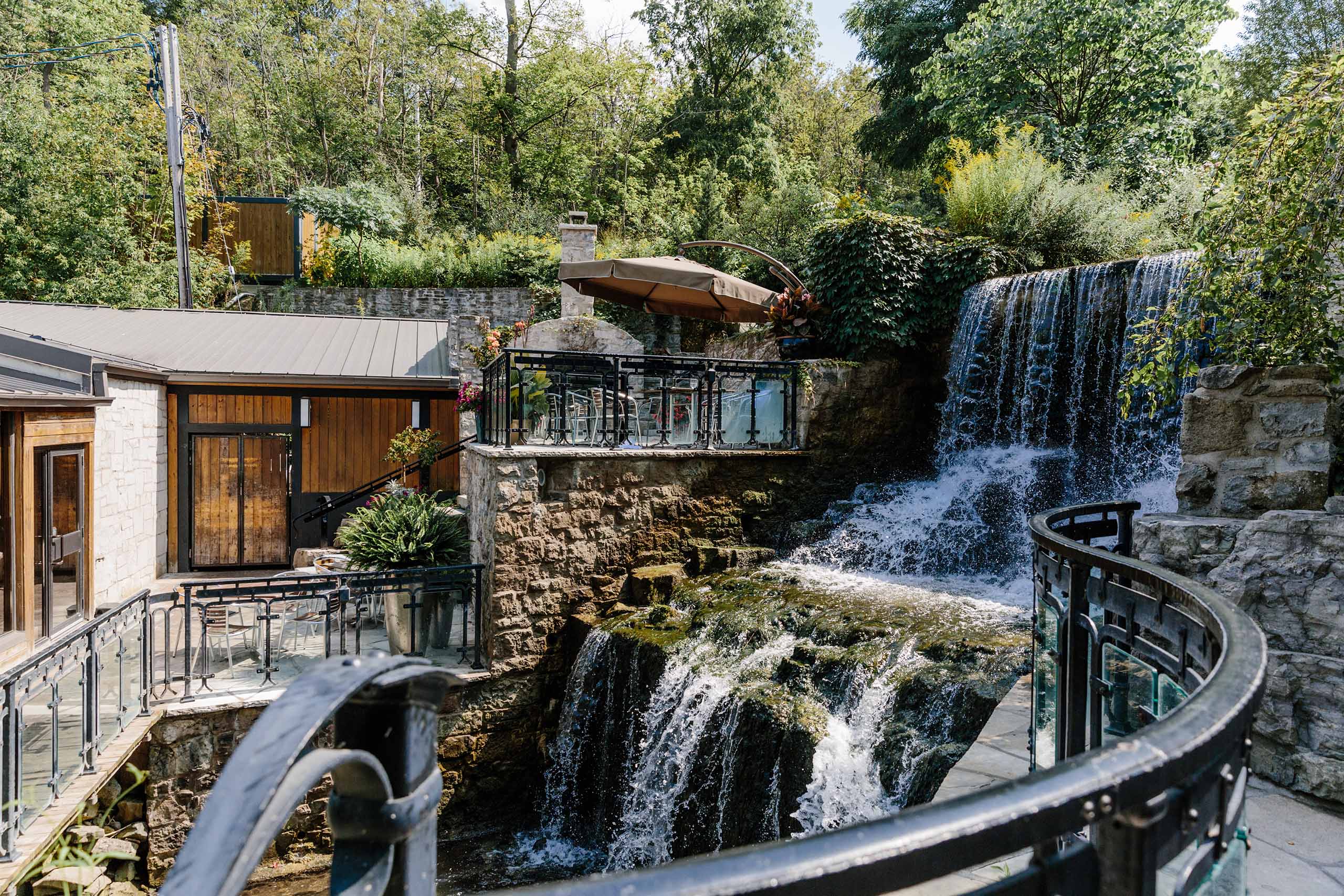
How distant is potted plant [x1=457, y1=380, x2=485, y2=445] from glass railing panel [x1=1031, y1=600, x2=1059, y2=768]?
7.67 m

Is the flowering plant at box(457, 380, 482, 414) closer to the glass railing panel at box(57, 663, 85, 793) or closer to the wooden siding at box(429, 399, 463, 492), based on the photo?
the wooden siding at box(429, 399, 463, 492)

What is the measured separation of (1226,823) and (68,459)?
416 inches

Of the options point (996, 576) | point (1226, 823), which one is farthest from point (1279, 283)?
point (996, 576)

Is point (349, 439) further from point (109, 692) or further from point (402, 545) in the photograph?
point (109, 692)

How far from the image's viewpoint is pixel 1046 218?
11.5 m

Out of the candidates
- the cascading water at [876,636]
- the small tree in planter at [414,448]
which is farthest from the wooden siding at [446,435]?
the cascading water at [876,636]

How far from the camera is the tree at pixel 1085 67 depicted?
13531 mm

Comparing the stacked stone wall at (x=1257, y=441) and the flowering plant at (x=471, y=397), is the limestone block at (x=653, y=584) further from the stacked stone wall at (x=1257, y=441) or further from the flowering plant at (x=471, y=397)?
the stacked stone wall at (x=1257, y=441)

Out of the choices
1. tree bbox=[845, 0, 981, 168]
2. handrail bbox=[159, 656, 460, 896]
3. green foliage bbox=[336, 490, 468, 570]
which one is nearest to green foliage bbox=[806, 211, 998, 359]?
green foliage bbox=[336, 490, 468, 570]

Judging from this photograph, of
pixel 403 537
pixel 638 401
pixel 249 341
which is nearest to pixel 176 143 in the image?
pixel 249 341

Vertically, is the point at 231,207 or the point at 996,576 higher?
the point at 231,207

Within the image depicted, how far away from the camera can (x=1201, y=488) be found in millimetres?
4312

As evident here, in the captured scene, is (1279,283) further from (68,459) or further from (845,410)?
(68,459)

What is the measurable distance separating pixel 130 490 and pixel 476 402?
15.4 feet
